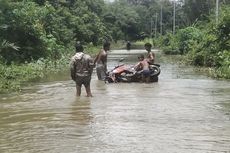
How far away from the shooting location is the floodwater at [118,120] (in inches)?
336

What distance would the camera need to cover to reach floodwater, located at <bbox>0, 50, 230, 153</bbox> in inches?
336

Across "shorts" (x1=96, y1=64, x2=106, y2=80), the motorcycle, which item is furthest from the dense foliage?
"shorts" (x1=96, y1=64, x2=106, y2=80)

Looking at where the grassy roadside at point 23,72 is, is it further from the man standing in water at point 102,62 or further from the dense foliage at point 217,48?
the dense foliage at point 217,48

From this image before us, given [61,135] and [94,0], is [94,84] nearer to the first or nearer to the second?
[61,135]

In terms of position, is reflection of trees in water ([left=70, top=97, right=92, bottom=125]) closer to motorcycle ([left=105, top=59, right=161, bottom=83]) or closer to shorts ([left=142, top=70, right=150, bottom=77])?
motorcycle ([left=105, top=59, right=161, bottom=83])

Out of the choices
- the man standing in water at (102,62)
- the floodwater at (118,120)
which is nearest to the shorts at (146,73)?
the man standing in water at (102,62)

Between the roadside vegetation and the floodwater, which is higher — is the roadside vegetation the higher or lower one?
the higher one

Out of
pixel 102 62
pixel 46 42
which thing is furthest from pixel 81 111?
pixel 46 42

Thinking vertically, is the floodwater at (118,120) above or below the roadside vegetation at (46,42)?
below

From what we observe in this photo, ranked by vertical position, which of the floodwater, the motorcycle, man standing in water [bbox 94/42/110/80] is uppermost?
man standing in water [bbox 94/42/110/80]

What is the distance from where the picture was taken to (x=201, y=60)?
33.1 meters

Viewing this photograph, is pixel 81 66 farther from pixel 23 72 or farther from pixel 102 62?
pixel 23 72

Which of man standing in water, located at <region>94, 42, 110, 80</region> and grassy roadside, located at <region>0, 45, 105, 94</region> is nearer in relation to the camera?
grassy roadside, located at <region>0, 45, 105, 94</region>

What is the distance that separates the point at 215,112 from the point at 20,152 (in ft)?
18.3
